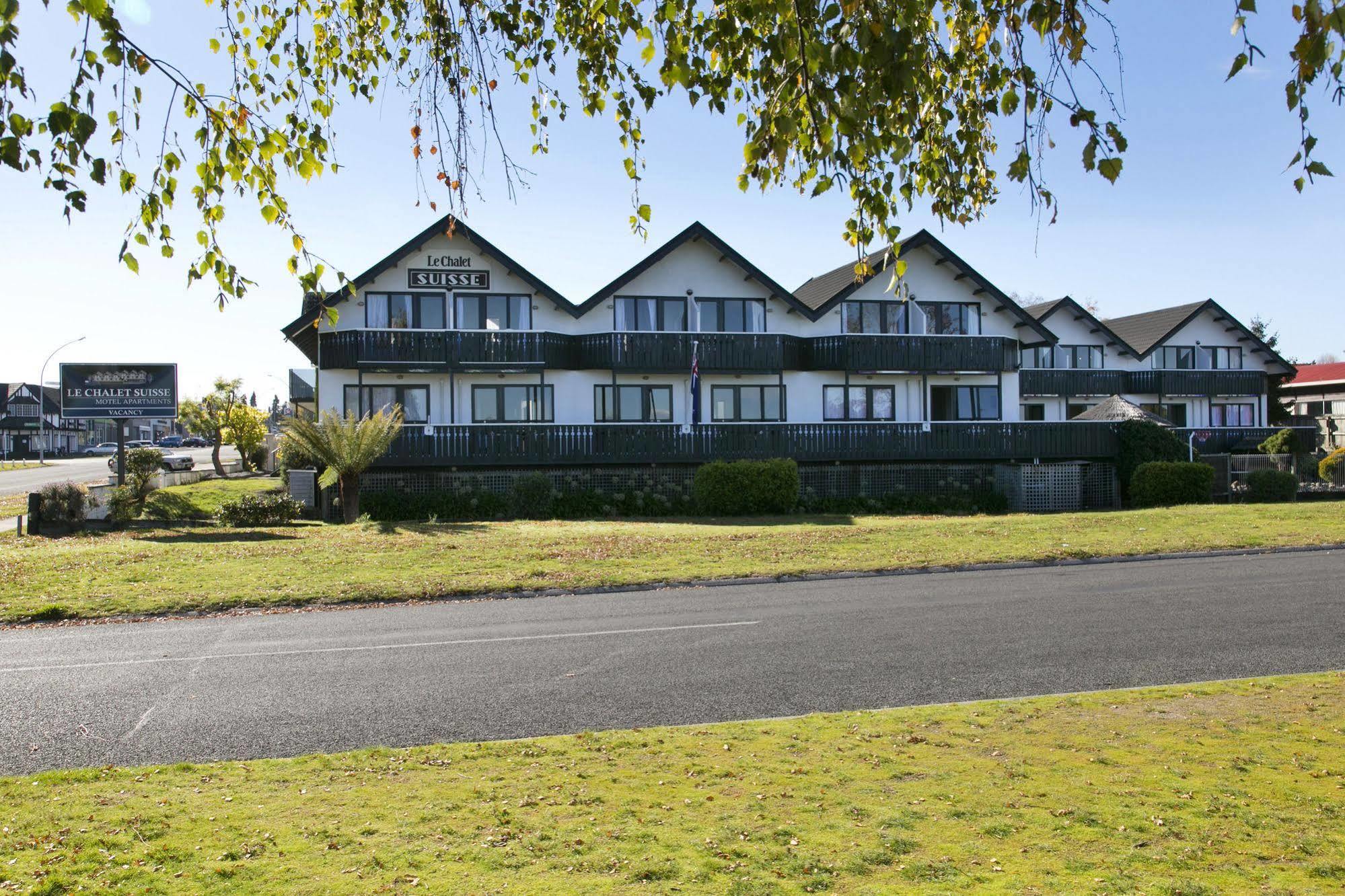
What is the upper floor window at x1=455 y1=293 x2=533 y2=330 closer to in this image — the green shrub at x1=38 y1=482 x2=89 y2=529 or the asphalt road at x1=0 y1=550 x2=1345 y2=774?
the green shrub at x1=38 y1=482 x2=89 y2=529

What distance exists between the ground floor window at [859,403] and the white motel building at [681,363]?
63mm

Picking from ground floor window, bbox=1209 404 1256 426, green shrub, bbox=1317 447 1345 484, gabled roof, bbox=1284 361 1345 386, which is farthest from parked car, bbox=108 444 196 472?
gabled roof, bbox=1284 361 1345 386

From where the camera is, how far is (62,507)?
987 inches

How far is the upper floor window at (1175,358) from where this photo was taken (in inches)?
1881

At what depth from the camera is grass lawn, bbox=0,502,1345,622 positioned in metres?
15.6

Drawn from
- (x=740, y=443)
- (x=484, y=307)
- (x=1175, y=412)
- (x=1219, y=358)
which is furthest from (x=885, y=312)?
(x=1219, y=358)

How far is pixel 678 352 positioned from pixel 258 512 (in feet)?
46.6

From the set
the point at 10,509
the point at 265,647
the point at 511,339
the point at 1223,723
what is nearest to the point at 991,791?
the point at 1223,723

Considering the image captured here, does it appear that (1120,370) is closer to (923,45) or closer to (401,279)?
(401,279)

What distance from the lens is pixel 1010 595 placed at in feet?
47.2

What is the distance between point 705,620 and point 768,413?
24.1 m

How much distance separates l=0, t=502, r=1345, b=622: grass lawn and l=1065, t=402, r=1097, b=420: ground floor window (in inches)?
739

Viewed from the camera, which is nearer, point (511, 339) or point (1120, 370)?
point (511, 339)

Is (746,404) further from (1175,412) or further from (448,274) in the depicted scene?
(1175,412)
